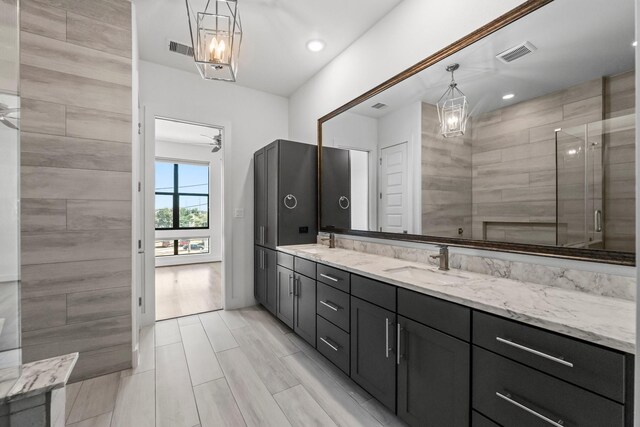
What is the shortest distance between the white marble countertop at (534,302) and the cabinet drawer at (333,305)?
0.28 metres

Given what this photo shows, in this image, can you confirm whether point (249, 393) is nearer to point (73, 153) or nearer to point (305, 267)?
point (305, 267)

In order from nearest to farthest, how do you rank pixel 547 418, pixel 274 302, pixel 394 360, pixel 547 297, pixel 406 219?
pixel 547 418
pixel 547 297
pixel 394 360
pixel 406 219
pixel 274 302

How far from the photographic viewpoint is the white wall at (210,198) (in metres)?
6.18

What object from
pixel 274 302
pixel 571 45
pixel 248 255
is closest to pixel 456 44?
pixel 571 45

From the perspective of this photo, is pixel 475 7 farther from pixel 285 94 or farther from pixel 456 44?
pixel 285 94

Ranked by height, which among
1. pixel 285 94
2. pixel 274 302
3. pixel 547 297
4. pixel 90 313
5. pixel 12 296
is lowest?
pixel 274 302

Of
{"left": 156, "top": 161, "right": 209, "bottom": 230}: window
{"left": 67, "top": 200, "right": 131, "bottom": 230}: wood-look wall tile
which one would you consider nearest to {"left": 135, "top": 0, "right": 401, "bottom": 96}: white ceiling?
{"left": 67, "top": 200, "right": 131, "bottom": 230}: wood-look wall tile

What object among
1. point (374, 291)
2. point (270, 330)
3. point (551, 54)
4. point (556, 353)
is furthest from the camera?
point (270, 330)

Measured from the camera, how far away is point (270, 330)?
2846 mm

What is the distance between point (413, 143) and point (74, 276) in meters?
2.72

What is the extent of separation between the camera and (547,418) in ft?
3.08

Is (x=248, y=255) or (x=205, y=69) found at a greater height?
(x=205, y=69)

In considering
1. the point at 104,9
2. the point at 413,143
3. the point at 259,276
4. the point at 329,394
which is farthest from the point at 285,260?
the point at 104,9

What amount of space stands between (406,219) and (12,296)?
6.98 ft
